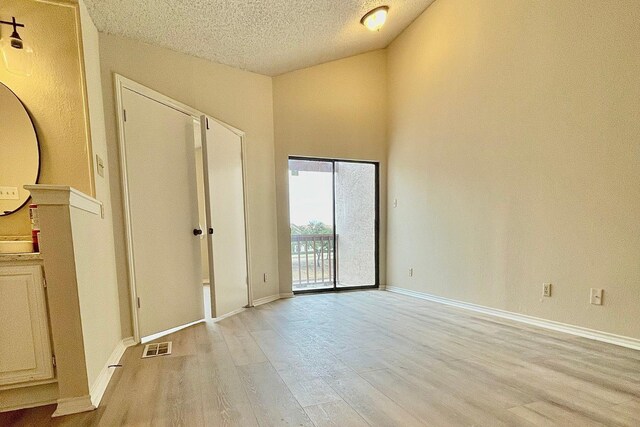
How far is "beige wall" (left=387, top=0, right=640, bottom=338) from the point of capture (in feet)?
7.01

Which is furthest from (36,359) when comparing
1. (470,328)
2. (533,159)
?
(533,159)

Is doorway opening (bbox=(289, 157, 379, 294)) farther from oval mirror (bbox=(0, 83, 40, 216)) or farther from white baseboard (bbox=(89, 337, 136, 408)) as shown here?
oval mirror (bbox=(0, 83, 40, 216))

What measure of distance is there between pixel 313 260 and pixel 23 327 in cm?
338

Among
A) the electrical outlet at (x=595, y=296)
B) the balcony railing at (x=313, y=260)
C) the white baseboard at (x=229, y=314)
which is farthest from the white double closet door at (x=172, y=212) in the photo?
the electrical outlet at (x=595, y=296)

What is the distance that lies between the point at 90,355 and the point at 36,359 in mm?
232

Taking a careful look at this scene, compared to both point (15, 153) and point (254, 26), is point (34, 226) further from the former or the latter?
point (254, 26)

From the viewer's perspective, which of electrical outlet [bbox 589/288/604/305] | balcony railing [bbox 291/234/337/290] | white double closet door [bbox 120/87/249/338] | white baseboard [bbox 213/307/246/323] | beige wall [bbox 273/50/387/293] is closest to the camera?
electrical outlet [bbox 589/288/604/305]

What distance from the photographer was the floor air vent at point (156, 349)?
2.15 meters

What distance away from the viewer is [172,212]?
264cm

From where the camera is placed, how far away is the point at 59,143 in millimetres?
1812

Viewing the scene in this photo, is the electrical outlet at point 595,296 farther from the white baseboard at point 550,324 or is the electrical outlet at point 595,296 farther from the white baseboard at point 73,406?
the white baseboard at point 73,406

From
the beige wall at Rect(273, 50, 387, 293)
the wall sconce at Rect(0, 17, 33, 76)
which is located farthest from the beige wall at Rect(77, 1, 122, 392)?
the beige wall at Rect(273, 50, 387, 293)

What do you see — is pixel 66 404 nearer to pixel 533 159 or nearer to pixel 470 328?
pixel 470 328

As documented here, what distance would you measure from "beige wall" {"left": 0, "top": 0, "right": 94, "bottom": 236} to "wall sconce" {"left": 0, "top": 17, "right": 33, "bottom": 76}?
26 millimetres
